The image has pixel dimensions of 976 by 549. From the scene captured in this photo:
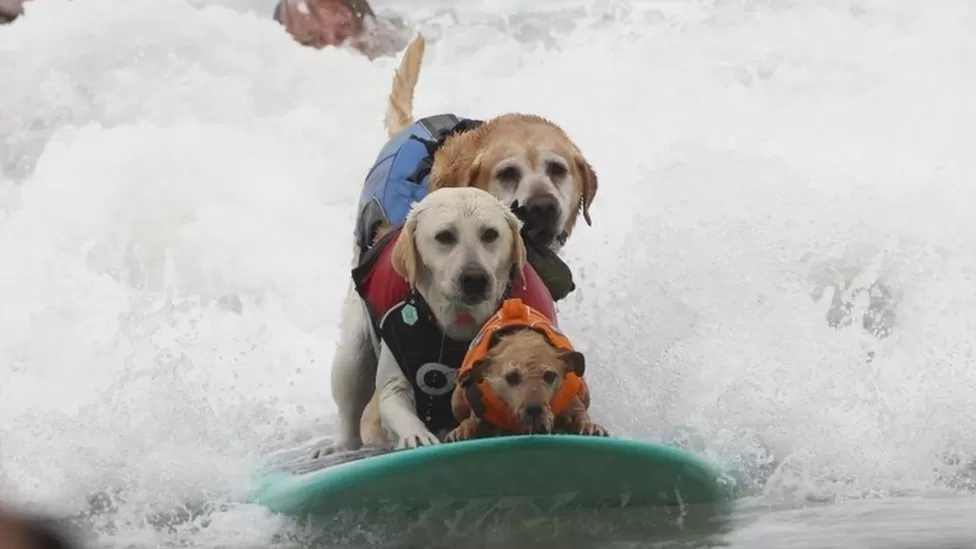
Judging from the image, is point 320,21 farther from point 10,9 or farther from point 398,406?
point 398,406

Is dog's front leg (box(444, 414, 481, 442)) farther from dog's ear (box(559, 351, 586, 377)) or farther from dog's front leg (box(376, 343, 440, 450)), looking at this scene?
dog's ear (box(559, 351, 586, 377))

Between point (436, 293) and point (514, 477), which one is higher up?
point (436, 293)

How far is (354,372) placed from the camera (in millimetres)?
5402

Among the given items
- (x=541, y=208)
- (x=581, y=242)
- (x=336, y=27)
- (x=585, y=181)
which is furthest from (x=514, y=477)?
(x=336, y=27)

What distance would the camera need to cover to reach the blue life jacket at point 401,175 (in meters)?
5.50

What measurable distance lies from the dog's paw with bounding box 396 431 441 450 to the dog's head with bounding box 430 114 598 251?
956 mm

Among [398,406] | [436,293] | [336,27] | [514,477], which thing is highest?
[336,27]

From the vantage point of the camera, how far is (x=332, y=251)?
10.2m

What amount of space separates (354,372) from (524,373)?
1.38m

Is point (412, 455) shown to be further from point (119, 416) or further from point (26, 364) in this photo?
point (26, 364)

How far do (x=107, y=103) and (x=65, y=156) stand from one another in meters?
0.92

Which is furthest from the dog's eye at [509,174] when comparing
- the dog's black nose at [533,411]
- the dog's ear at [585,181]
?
the dog's black nose at [533,411]

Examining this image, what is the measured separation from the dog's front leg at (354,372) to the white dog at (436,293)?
1.30 feet

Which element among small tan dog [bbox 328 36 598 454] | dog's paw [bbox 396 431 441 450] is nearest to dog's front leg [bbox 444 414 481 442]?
dog's paw [bbox 396 431 441 450]
